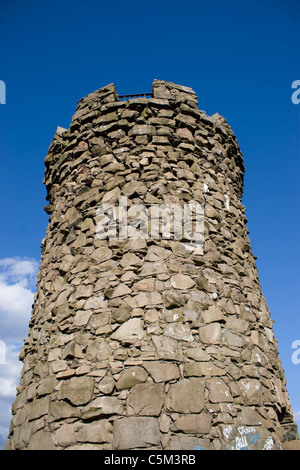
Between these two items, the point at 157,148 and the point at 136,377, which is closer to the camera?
the point at 136,377

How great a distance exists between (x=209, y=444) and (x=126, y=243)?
217 centimetres

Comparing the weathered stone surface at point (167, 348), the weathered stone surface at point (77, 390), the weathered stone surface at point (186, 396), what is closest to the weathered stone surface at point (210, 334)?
the weathered stone surface at point (167, 348)

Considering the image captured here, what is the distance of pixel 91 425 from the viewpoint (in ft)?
10.7

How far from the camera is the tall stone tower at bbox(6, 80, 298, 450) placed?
3340 mm

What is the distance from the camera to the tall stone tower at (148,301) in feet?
11.0

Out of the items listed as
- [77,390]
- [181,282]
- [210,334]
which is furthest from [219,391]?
[77,390]

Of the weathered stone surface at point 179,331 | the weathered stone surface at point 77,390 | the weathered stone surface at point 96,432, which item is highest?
the weathered stone surface at point 179,331

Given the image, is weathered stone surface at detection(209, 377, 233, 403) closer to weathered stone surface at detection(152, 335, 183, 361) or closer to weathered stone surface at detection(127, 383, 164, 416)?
weathered stone surface at detection(152, 335, 183, 361)

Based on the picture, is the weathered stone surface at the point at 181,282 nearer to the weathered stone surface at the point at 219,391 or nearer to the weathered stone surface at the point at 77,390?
the weathered stone surface at the point at 219,391

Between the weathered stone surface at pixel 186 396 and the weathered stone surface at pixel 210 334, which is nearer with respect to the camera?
the weathered stone surface at pixel 186 396

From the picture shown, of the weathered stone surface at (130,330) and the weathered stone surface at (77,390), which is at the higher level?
the weathered stone surface at (130,330)

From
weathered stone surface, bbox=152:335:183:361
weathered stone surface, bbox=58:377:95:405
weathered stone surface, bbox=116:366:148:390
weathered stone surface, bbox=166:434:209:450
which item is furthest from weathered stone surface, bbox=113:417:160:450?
weathered stone surface, bbox=152:335:183:361
